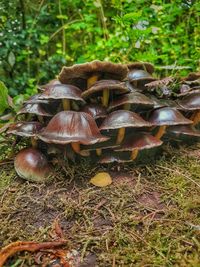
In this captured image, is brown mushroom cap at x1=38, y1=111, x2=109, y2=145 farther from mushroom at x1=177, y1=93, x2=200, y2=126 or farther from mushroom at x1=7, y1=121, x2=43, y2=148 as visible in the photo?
mushroom at x1=177, y1=93, x2=200, y2=126

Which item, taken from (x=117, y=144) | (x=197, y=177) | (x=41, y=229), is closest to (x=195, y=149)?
(x=197, y=177)

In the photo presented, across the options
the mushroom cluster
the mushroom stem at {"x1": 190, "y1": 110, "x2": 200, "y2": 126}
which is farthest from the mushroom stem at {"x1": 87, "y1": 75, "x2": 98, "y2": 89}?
the mushroom stem at {"x1": 190, "y1": 110, "x2": 200, "y2": 126}

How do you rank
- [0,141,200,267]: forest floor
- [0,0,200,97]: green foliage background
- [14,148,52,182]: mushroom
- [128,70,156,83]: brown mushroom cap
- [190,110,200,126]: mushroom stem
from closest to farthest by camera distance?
[0,141,200,267]: forest floor → [14,148,52,182]: mushroom → [128,70,156,83]: brown mushroom cap → [190,110,200,126]: mushroom stem → [0,0,200,97]: green foliage background

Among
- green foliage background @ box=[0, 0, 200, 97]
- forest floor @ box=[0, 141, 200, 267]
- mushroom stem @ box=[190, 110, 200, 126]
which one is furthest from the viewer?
green foliage background @ box=[0, 0, 200, 97]

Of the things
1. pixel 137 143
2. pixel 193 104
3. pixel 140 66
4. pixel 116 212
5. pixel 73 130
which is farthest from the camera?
pixel 140 66

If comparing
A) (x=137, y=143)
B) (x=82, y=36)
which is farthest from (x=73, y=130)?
(x=82, y=36)

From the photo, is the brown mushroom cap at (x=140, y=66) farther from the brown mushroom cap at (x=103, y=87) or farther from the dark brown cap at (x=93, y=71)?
the brown mushroom cap at (x=103, y=87)

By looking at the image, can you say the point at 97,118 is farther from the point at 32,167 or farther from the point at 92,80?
the point at 32,167
